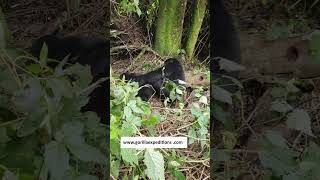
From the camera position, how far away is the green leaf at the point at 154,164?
112 centimetres

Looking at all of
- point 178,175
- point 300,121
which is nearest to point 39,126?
point 178,175

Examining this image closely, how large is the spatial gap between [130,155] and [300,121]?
39cm

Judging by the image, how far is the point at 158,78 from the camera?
3.88 feet

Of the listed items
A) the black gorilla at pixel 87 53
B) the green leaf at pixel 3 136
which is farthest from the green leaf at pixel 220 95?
the green leaf at pixel 3 136

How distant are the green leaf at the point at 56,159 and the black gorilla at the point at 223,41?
19.5 inches

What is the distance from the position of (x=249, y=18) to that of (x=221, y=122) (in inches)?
10.5

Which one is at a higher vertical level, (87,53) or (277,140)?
(87,53)

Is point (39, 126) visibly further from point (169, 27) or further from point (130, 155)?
point (169, 27)

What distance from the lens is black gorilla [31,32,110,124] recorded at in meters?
1.14

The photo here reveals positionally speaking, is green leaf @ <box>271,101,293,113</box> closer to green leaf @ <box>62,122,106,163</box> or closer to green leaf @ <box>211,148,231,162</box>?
green leaf @ <box>211,148,231,162</box>

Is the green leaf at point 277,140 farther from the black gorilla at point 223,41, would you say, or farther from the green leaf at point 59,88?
the green leaf at point 59,88

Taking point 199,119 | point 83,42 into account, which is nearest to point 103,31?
point 83,42

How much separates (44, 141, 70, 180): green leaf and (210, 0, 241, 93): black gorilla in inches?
19.5

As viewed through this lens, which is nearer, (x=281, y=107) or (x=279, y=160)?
(x=279, y=160)
